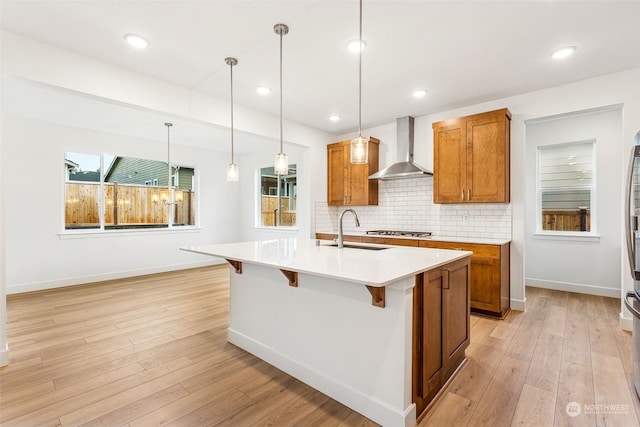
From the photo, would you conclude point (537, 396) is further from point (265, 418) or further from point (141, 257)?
point (141, 257)

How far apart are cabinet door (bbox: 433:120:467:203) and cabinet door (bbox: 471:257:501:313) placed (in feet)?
2.82

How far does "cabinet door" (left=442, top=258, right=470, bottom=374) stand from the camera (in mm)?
2129

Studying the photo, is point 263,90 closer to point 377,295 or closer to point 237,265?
point 237,265

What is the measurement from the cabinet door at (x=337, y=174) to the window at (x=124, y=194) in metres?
3.25

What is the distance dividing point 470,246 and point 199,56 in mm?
3497

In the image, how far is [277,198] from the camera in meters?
7.09

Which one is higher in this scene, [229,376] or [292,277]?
[292,277]

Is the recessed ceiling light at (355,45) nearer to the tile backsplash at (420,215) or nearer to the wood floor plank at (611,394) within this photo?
the tile backsplash at (420,215)

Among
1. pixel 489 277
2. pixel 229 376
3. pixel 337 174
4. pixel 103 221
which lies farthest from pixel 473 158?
pixel 103 221

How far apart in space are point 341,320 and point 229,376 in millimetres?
1019

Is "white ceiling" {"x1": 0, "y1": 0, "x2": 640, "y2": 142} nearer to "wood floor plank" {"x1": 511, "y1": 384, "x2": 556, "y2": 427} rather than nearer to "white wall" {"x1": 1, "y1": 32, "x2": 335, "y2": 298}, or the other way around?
"white wall" {"x1": 1, "y1": 32, "x2": 335, "y2": 298}

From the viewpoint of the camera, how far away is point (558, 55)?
277 cm

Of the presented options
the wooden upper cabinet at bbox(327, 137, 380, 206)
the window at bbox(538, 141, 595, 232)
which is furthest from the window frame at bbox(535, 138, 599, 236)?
the wooden upper cabinet at bbox(327, 137, 380, 206)

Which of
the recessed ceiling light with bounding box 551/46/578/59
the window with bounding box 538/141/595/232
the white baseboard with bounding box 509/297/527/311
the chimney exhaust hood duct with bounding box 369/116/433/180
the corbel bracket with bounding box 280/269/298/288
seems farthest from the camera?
the window with bounding box 538/141/595/232
